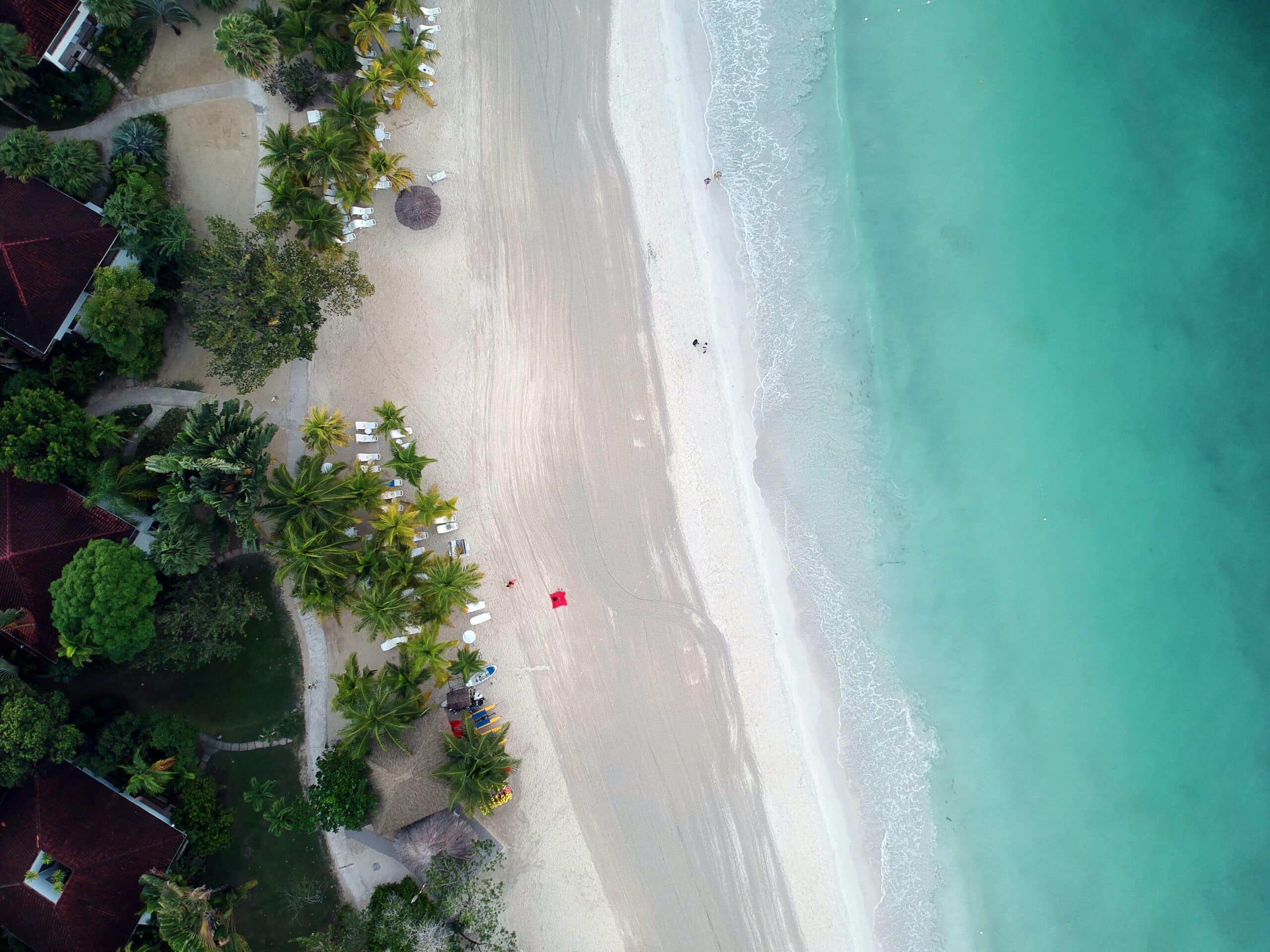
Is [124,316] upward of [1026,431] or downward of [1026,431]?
downward

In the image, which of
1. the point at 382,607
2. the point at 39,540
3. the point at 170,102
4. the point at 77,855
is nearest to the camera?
the point at 77,855

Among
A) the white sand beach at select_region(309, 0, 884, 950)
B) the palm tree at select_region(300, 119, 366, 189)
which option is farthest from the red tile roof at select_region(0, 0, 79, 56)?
the white sand beach at select_region(309, 0, 884, 950)

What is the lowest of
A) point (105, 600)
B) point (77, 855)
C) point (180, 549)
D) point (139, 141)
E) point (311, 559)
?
point (77, 855)

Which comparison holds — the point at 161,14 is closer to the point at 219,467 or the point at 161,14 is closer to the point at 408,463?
the point at 219,467

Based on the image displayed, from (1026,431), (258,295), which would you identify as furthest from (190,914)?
(1026,431)

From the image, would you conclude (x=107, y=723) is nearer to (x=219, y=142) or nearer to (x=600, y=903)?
(x=600, y=903)

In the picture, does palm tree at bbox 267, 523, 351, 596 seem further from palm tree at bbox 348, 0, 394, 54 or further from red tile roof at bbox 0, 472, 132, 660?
palm tree at bbox 348, 0, 394, 54

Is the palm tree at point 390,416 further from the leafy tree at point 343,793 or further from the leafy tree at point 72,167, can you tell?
the leafy tree at point 72,167
